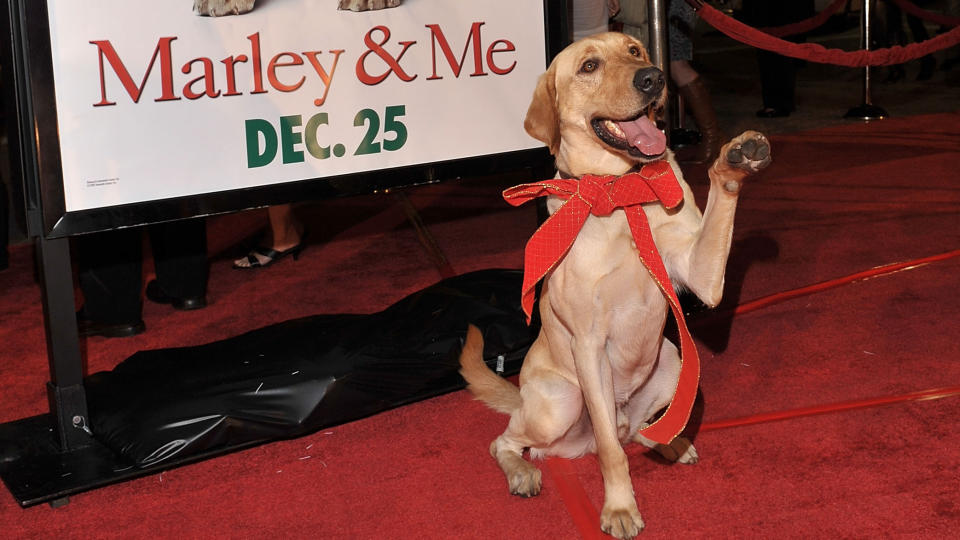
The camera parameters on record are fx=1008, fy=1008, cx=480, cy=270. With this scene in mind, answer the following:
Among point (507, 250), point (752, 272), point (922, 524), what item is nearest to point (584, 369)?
point (922, 524)

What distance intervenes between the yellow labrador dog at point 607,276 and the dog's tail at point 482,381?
0.14 meters

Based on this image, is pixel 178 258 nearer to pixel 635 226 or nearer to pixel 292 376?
pixel 292 376

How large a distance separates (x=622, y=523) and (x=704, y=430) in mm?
646

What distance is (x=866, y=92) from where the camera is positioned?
864 centimetres

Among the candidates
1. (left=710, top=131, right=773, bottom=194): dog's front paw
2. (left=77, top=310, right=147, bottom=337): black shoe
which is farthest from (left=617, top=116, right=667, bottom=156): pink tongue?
(left=77, top=310, right=147, bottom=337): black shoe

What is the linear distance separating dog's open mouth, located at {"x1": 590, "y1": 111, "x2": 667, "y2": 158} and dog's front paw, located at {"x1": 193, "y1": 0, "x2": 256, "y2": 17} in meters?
1.20

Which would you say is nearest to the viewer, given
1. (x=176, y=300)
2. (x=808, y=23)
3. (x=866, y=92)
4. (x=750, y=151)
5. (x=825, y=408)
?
(x=750, y=151)

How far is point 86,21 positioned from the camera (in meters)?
2.84

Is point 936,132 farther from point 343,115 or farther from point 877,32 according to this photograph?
point 343,115

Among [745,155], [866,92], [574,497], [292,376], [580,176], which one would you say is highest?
[745,155]

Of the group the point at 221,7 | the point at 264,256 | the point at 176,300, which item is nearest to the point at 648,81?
the point at 221,7

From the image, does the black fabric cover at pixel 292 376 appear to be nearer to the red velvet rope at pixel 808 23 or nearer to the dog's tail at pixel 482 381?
the dog's tail at pixel 482 381

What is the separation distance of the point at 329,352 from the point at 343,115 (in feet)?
2.64

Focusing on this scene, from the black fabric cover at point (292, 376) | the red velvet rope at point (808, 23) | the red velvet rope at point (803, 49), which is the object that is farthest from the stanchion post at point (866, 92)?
the black fabric cover at point (292, 376)
